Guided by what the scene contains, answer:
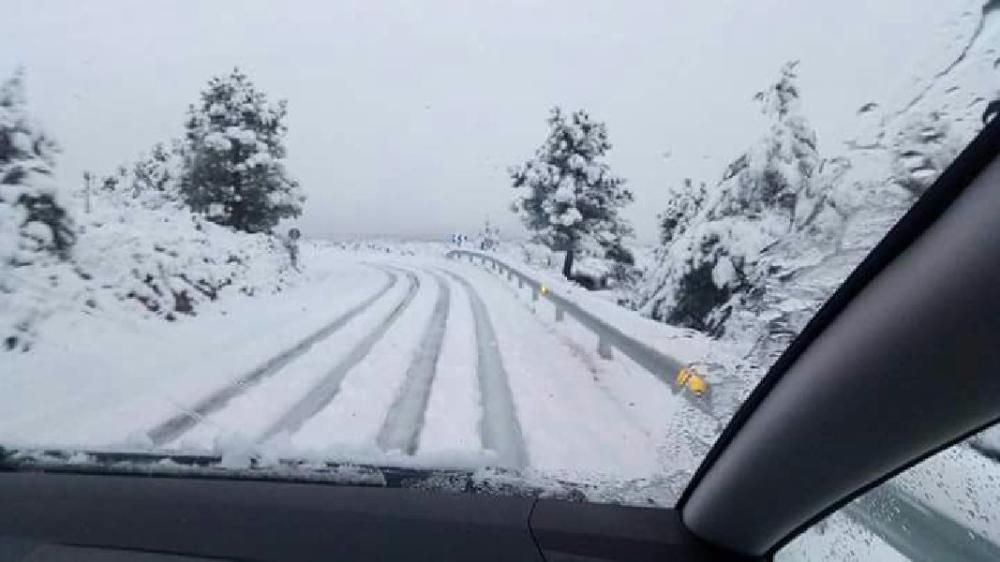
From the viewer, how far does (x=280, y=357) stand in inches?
214

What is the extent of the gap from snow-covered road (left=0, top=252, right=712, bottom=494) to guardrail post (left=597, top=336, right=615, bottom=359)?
88mm

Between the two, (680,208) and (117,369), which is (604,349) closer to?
(680,208)

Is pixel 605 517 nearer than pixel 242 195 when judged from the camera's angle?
Yes

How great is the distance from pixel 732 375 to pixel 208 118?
12.1 ft

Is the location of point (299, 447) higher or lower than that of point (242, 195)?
lower

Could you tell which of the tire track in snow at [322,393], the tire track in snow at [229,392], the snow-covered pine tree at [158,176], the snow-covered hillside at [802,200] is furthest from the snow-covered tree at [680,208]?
the snow-covered pine tree at [158,176]

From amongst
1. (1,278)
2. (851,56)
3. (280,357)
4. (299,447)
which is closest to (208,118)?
(1,278)

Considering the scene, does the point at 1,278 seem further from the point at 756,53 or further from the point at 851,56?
the point at 851,56

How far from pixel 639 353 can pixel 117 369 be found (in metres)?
3.26

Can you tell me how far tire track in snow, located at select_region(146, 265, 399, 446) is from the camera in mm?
3465

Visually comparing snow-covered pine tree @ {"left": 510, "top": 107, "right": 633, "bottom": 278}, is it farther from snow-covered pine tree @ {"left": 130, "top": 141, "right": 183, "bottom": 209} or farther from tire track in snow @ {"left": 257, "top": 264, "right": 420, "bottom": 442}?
snow-covered pine tree @ {"left": 130, "top": 141, "right": 183, "bottom": 209}

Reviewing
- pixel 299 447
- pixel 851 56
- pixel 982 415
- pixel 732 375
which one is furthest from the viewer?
pixel 299 447

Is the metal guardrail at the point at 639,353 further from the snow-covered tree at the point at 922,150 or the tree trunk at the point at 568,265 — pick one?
the snow-covered tree at the point at 922,150

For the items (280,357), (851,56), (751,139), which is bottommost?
(280,357)
